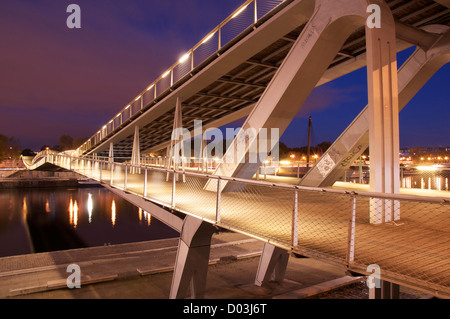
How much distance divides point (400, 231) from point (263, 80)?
10.6 metres

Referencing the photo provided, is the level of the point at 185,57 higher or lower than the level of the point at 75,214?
higher

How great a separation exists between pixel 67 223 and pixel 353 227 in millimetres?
34100

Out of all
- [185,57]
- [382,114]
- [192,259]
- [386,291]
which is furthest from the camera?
[185,57]

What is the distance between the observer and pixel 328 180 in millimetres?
11156

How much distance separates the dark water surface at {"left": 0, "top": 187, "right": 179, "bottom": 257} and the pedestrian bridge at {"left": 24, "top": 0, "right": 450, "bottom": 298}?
50.4 feet

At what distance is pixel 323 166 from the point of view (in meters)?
11.0

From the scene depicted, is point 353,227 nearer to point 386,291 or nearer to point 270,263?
point 386,291

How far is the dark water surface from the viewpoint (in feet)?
82.4

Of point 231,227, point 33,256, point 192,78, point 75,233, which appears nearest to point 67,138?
point 75,233

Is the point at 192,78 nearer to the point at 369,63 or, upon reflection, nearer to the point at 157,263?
the point at 369,63

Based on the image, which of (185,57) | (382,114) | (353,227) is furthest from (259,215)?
(185,57)

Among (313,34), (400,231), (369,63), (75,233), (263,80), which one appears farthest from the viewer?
(75,233)

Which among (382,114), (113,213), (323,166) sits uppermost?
(382,114)

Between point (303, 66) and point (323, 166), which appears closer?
point (303, 66)
